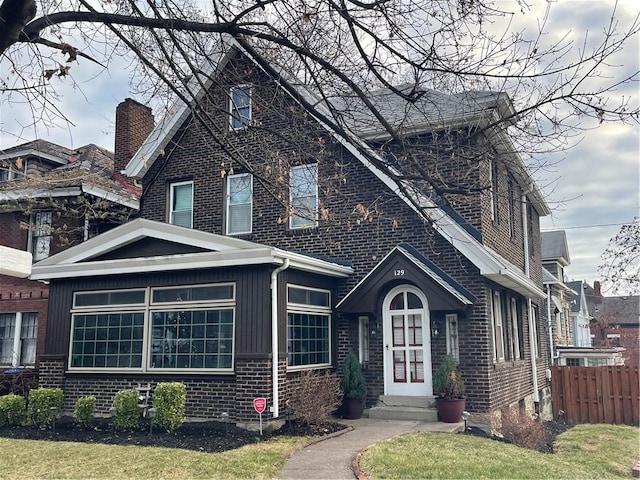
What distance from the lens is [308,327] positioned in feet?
42.8

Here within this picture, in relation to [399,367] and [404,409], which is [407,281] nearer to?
[399,367]

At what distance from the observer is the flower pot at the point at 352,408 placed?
12.9 m

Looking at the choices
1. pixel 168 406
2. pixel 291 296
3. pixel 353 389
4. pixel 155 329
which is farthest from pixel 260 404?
pixel 155 329

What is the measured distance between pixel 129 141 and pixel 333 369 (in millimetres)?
11003

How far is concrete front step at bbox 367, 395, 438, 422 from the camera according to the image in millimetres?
12398

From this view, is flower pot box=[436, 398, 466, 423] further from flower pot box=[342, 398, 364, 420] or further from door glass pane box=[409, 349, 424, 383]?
flower pot box=[342, 398, 364, 420]

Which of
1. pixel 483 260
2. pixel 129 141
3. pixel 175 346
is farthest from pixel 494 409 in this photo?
pixel 129 141

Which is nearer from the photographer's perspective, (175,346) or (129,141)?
(175,346)

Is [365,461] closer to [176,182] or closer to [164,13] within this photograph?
[164,13]

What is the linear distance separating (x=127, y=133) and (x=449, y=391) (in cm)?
1375

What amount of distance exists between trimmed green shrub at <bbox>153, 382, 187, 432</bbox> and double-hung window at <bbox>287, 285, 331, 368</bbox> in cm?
226

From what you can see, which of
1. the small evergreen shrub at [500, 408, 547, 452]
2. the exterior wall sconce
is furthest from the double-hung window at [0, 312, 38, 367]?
the small evergreen shrub at [500, 408, 547, 452]

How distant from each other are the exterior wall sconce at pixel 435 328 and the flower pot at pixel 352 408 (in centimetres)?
209

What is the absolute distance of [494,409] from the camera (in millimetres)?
12727
